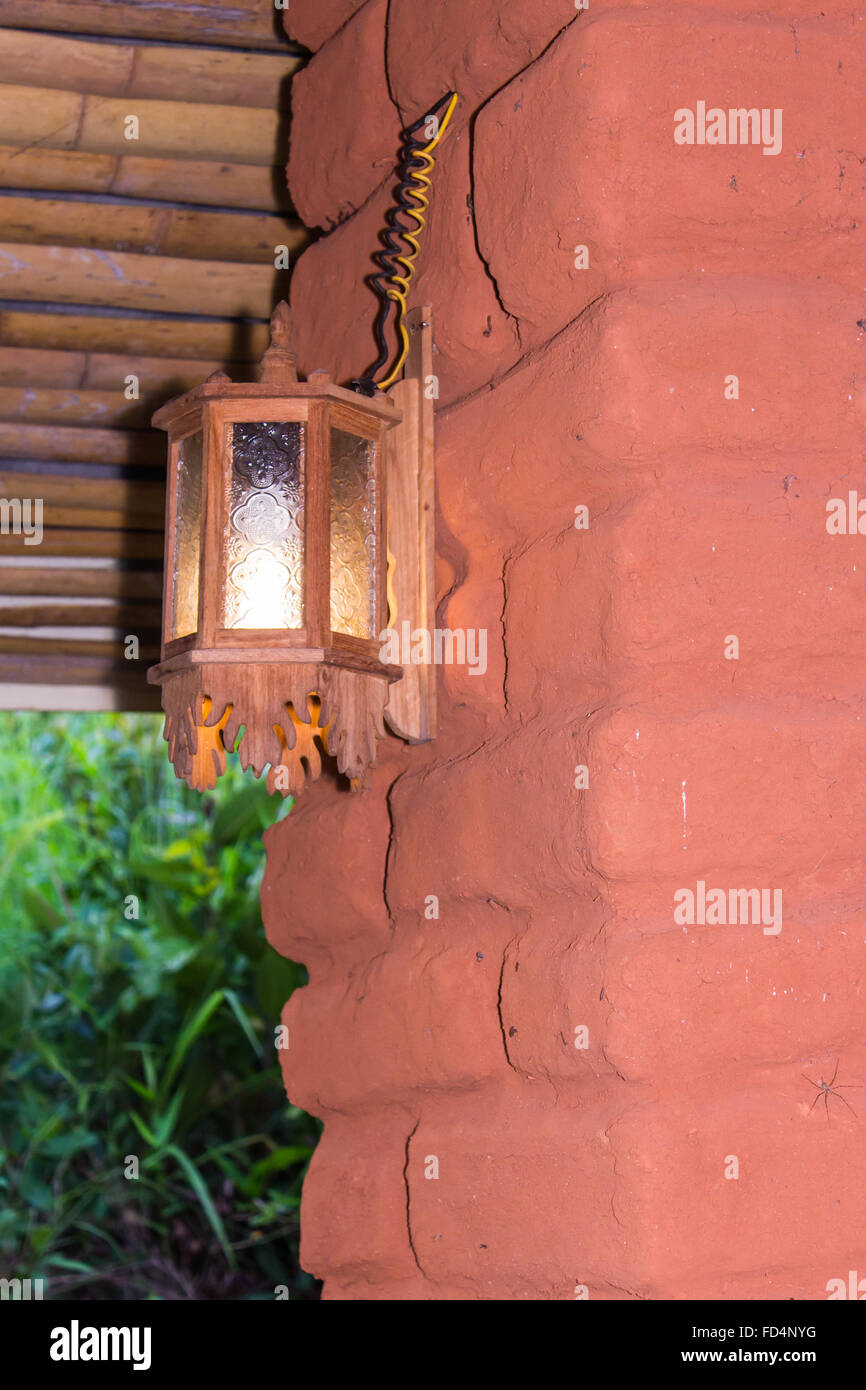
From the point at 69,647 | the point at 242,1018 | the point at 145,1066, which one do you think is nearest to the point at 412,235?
the point at 69,647

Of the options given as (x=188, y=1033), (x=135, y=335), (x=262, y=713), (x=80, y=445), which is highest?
(x=135, y=335)

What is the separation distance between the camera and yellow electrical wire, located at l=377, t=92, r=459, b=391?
1.63m

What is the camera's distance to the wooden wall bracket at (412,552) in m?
1.56

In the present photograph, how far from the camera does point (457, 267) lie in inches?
62.8

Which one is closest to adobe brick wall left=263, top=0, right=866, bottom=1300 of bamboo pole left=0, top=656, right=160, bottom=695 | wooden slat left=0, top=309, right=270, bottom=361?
wooden slat left=0, top=309, right=270, bottom=361

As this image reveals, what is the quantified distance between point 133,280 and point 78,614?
102cm

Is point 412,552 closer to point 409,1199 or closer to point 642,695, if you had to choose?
point 642,695

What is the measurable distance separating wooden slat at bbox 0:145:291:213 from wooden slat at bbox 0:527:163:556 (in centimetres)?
88

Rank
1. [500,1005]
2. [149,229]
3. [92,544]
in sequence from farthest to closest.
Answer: [92,544]
[149,229]
[500,1005]

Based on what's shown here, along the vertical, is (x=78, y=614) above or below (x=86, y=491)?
below

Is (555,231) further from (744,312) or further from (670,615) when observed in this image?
(670,615)

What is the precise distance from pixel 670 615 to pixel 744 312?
0.97ft

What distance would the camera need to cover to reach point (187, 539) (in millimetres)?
1506

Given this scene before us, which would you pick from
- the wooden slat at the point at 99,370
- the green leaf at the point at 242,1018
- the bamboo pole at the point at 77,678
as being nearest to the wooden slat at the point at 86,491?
the wooden slat at the point at 99,370
